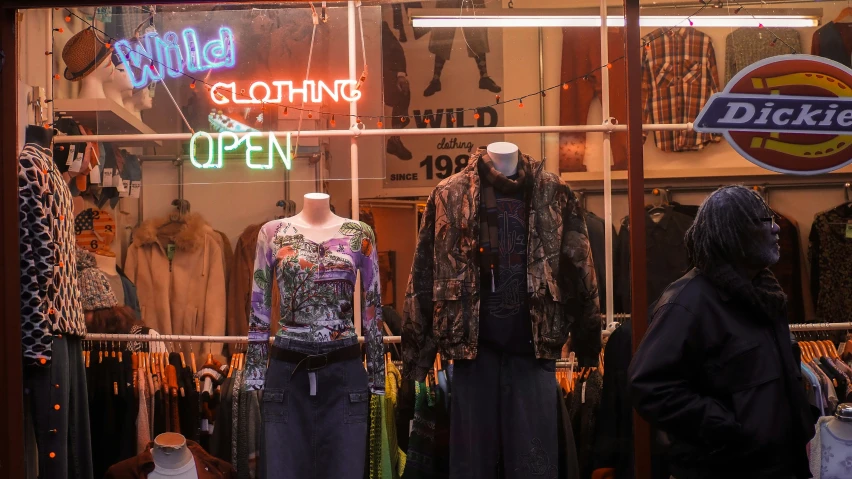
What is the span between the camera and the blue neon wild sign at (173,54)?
16.3 feet

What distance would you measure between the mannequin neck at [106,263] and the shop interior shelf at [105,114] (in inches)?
44.0

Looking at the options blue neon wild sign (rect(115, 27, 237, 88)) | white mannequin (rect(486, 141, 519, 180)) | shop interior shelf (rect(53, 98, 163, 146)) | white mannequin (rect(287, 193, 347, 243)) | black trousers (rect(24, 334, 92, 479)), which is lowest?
black trousers (rect(24, 334, 92, 479))

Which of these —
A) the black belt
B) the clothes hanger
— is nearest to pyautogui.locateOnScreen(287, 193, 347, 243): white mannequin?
the black belt

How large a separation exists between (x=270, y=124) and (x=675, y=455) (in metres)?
2.91

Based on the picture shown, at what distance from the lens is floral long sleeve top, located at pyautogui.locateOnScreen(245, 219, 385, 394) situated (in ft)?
13.6

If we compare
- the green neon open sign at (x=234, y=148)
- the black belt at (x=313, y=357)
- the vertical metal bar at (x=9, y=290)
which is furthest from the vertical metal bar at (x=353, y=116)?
the vertical metal bar at (x=9, y=290)

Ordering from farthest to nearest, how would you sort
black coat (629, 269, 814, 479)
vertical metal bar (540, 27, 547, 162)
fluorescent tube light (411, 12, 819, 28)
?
vertical metal bar (540, 27, 547, 162) < fluorescent tube light (411, 12, 819, 28) < black coat (629, 269, 814, 479)

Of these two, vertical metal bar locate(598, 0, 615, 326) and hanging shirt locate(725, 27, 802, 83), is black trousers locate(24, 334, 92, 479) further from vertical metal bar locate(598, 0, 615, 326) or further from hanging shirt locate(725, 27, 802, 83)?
hanging shirt locate(725, 27, 802, 83)

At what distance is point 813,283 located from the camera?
564 cm

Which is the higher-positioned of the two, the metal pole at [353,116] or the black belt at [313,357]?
the metal pole at [353,116]

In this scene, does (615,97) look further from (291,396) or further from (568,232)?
Answer: (291,396)

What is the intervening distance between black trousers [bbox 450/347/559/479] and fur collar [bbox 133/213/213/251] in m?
2.83

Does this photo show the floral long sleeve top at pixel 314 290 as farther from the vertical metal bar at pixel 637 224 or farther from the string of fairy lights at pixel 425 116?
the vertical metal bar at pixel 637 224

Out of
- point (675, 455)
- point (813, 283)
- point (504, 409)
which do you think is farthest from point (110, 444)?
point (813, 283)
